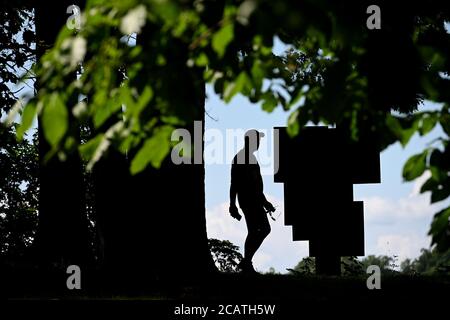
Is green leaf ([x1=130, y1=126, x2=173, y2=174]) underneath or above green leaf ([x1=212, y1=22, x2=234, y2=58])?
underneath

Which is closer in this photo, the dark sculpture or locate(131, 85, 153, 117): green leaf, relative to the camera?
locate(131, 85, 153, 117): green leaf

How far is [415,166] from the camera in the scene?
404cm

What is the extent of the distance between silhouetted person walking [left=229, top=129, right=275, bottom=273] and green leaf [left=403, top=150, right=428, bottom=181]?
764 cm

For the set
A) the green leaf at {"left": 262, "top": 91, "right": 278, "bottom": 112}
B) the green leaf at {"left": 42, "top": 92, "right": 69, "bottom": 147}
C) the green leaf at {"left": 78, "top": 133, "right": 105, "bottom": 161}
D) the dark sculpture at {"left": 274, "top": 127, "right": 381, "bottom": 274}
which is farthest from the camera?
the dark sculpture at {"left": 274, "top": 127, "right": 381, "bottom": 274}

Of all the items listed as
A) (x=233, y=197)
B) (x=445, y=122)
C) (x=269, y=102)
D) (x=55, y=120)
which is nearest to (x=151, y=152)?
(x=55, y=120)

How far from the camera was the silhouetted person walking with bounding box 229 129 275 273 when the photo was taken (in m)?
11.8

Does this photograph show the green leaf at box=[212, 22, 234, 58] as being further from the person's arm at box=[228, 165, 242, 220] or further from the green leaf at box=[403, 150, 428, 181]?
the person's arm at box=[228, 165, 242, 220]

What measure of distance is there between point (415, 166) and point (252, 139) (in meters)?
7.40

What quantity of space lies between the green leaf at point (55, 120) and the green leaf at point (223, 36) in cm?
78

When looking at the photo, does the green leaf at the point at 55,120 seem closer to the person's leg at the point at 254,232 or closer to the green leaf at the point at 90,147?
the green leaf at the point at 90,147

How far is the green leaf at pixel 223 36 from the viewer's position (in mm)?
3082

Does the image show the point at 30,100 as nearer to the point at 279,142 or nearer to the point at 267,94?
the point at 267,94

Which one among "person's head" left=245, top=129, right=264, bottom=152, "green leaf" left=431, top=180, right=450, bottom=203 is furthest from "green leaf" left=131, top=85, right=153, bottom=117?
A: "person's head" left=245, top=129, right=264, bottom=152

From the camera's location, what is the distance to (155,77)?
9.94 ft
